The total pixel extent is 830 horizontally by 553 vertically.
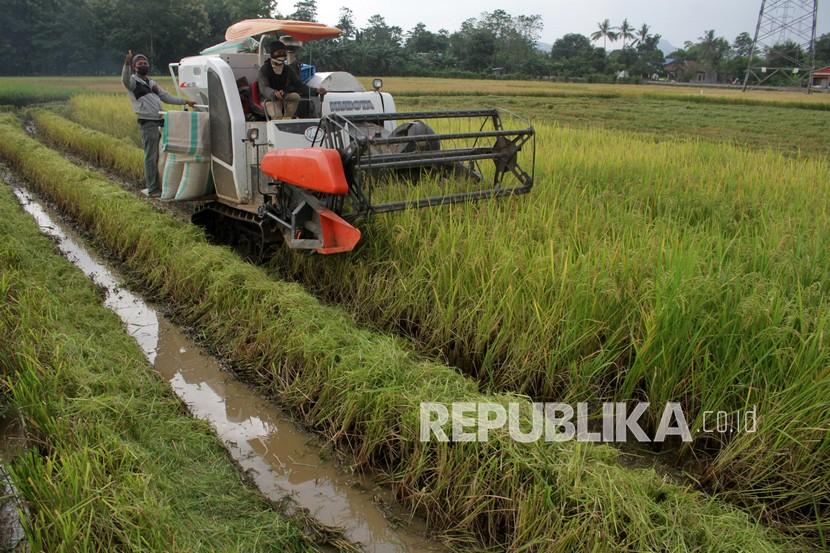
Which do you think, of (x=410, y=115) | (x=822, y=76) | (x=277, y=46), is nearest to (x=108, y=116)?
(x=277, y=46)

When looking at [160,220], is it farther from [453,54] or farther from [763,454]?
[453,54]

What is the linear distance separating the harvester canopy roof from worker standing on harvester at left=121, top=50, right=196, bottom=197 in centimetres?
110

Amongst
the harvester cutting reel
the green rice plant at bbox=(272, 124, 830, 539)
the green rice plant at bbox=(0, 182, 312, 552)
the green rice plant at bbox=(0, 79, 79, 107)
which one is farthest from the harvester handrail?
the green rice plant at bbox=(0, 79, 79, 107)

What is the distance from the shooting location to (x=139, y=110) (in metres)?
7.21

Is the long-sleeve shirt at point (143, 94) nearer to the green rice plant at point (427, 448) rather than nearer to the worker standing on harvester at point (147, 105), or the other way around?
the worker standing on harvester at point (147, 105)

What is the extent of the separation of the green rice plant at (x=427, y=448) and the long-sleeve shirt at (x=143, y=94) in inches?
119

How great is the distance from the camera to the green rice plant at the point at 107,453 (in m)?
2.04

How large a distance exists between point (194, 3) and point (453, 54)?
28.0 metres

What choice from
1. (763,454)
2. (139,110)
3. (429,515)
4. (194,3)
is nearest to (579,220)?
(763,454)

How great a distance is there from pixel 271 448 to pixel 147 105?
565 centimetres

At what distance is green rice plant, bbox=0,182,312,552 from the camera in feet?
6.68

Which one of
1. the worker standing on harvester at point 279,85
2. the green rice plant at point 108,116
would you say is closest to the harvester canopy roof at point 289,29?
the worker standing on harvester at point 279,85

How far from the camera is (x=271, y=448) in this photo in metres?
3.17

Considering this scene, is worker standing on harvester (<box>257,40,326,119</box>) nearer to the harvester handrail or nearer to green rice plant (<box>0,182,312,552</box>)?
the harvester handrail
